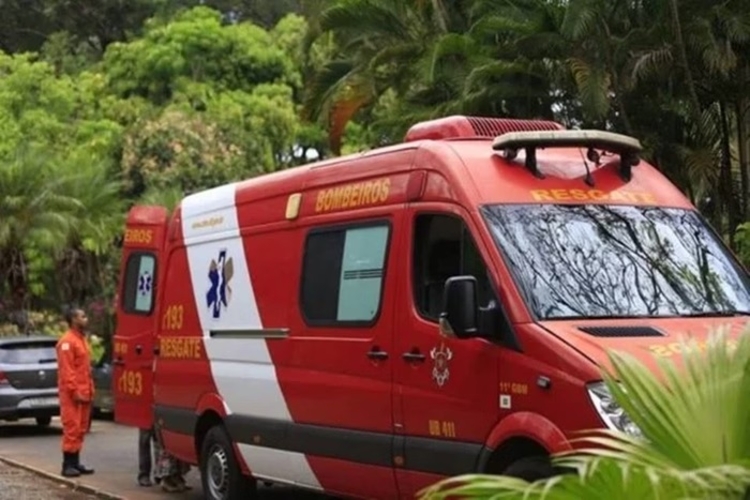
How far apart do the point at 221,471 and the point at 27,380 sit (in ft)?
32.7

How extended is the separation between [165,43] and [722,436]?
39.5 metres

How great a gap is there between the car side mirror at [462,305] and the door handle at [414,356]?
2.46ft

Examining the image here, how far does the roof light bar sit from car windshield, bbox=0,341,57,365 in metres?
14.0

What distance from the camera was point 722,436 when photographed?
4.36 metres

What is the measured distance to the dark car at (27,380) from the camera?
68.8 feet

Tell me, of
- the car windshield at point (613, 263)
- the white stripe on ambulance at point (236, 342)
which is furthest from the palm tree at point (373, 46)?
the car windshield at point (613, 263)

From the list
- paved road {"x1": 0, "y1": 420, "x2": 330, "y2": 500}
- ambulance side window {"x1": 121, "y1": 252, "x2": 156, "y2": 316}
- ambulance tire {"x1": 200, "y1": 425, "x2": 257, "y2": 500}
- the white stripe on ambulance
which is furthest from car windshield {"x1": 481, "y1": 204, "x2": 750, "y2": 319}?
ambulance side window {"x1": 121, "y1": 252, "x2": 156, "y2": 316}

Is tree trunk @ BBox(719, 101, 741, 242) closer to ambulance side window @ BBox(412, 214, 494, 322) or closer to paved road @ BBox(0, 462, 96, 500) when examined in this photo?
paved road @ BBox(0, 462, 96, 500)

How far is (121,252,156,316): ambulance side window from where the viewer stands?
46.6 ft

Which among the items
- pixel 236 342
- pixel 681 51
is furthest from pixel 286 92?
pixel 236 342

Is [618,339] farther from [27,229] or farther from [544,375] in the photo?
[27,229]

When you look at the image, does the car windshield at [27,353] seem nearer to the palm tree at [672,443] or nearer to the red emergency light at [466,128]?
the red emergency light at [466,128]

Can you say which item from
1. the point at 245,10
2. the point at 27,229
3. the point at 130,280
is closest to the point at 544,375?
the point at 130,280

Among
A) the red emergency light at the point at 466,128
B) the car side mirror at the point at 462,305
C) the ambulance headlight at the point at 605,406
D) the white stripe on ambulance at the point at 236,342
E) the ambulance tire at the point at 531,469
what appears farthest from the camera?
the white stripe on ambulance at the point at 236,342
